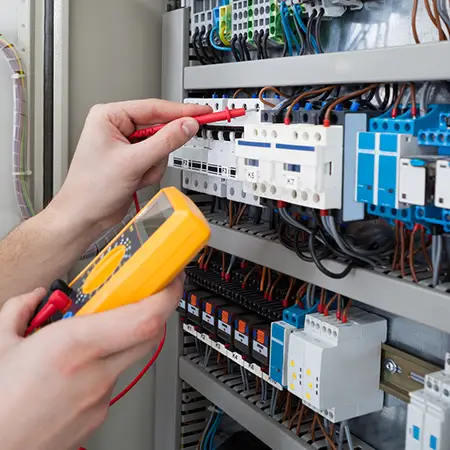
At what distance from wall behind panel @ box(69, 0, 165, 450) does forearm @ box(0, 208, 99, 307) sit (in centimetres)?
43

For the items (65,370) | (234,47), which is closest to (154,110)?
(234,47)

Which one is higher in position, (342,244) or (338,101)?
(338,101)

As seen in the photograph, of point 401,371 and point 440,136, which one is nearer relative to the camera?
point 440,136

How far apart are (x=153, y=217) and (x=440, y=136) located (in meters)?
0.42

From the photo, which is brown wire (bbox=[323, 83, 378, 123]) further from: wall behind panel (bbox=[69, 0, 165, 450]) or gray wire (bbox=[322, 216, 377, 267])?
wall behind panel (bbox=[69, 0, 165, 450])

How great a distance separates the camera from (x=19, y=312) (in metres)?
0.76

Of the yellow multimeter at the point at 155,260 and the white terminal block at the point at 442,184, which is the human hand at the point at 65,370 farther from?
the white terminal block at the point at 442,184

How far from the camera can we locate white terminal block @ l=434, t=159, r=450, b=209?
32.3 inches

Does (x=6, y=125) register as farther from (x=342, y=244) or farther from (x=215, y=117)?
(x=342, y=244)

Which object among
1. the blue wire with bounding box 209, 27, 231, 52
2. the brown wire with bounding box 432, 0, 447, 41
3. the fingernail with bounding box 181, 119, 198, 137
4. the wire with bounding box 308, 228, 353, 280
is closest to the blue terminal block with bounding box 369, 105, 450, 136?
the brown wire with bounding box 432, 0, 447, 41

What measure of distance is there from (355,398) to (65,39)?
3.42 feet

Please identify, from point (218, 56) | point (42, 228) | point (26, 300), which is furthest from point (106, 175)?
point (218, 56)

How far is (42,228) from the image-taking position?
116 centimetres

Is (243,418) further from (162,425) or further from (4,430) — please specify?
(4,430)
